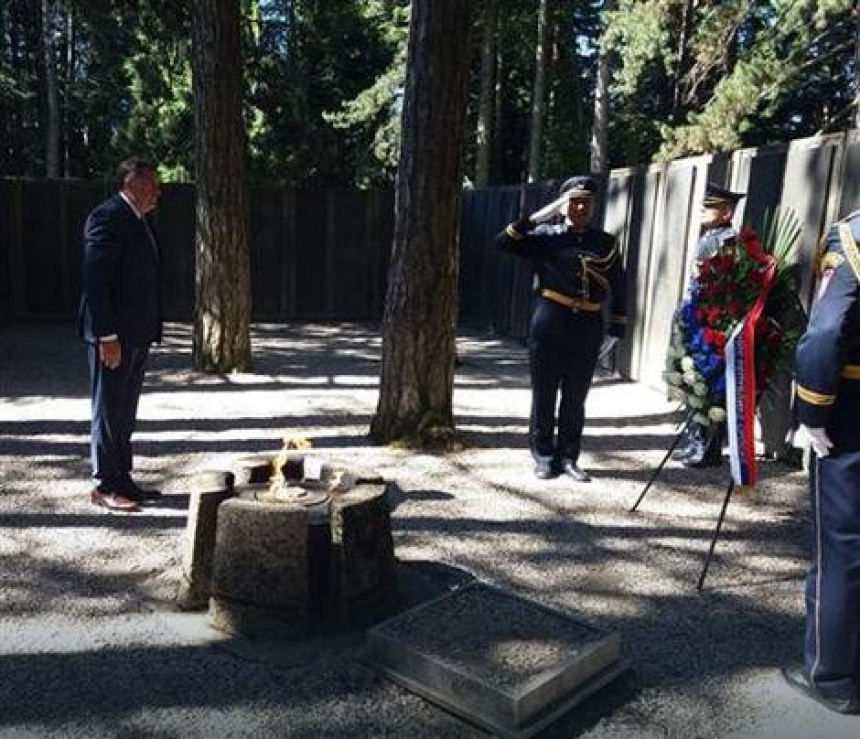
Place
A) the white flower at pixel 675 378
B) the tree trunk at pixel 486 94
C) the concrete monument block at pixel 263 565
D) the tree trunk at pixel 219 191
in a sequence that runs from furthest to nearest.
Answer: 1. the tree trunk at pixel 486 94
2. the tree trunk at pixel 219 191
3. the white flower at pixel 675 378
4. the concrete monument block at pixel 263 565

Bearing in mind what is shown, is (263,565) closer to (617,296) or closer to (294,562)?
(294,562)

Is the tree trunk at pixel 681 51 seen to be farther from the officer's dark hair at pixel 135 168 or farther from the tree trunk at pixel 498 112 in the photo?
the officer's dark hair at pixel 135 168

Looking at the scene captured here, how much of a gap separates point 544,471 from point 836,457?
3082 millimetres

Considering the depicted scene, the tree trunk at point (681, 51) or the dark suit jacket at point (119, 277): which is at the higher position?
the tree trunk at point (681, 51)

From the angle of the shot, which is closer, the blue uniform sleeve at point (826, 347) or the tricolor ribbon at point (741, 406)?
the blue uniform sleeve at point (826, 347)

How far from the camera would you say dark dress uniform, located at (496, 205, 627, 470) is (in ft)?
19.6

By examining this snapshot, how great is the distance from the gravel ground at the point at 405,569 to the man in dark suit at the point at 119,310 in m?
0.41

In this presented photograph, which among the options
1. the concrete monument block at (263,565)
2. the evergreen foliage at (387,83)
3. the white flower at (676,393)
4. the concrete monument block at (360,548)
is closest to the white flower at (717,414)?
the white flower at (676,393)

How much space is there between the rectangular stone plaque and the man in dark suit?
2.30m

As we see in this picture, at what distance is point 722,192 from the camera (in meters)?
6.26

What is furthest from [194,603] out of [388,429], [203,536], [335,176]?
[335,176]

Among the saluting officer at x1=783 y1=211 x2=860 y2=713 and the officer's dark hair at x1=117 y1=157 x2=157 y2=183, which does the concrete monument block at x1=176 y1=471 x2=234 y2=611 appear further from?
the saluting officer at x1=783 y1=211 x2=860 y2=713

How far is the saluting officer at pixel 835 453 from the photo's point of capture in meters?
3.10

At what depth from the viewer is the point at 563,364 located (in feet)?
19.8
